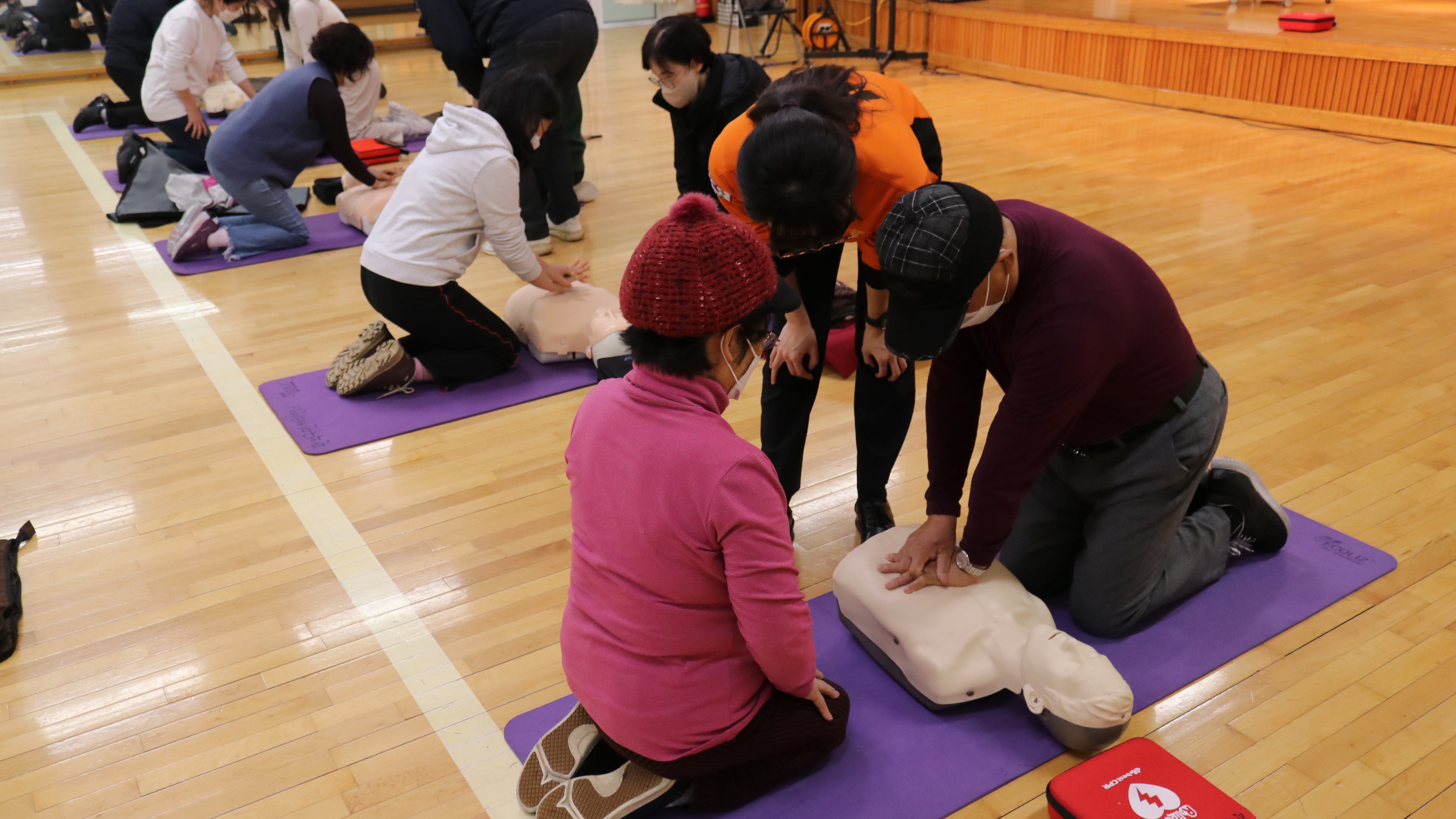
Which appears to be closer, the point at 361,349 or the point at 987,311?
the point at 987,311

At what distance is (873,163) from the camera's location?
1756 millimetres

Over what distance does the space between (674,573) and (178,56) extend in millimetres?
5071

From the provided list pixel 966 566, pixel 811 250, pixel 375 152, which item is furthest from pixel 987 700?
pixel 375 152

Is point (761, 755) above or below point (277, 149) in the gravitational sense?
below

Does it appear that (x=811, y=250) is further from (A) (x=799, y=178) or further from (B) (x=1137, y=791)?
(B) (x=1137, y=791)

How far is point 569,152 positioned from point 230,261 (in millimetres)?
1505

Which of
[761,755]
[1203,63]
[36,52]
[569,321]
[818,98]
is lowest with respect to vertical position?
[761,755]

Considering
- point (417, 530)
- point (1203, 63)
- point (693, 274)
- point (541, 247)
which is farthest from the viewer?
point (1203, 63)

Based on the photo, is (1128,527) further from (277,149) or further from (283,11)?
(283,11)

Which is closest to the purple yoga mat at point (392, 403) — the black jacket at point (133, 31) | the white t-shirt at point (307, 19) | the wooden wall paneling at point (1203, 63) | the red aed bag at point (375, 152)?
the red aed bag at point (375, 152)

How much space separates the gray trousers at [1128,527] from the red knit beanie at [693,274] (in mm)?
781

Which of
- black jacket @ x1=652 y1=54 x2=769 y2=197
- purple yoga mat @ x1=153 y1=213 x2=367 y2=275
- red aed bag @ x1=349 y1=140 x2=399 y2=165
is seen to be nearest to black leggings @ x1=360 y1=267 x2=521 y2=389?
black jacket @ x1=652 y1=54 x2=769 y2=197

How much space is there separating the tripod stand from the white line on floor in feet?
19.8

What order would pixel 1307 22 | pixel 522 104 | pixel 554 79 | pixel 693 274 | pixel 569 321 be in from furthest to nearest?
pixel 1307 22 → pixel 554 79 → pixel 569 321 → pixel 522 104 → pixel 693 274
